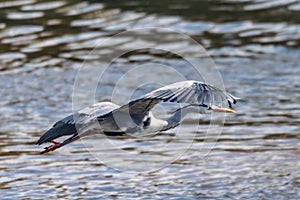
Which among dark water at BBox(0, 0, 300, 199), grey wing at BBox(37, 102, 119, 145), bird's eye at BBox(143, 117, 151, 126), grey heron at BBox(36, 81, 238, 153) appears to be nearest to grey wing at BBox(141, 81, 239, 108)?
grey heron at BBox(36, 81, 238, 153)

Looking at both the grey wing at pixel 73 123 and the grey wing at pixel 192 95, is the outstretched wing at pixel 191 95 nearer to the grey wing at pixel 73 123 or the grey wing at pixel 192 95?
the grey wing at pixel 192 95

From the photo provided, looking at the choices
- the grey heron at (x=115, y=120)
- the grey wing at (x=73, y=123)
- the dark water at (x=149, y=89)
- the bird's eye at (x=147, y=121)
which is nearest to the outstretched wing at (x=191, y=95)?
the grey heron at (x=115, y=120)

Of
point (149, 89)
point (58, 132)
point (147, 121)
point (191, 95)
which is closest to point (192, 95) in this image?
point (191, 95)

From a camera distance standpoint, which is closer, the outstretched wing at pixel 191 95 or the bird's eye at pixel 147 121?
the outstretched wing at pixel 191 95

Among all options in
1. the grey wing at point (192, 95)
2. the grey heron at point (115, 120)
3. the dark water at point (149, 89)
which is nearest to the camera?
the grey wing at point (192, 95)

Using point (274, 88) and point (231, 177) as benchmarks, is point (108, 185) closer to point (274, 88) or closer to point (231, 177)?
point (231, 177)

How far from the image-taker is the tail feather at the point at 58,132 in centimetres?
805

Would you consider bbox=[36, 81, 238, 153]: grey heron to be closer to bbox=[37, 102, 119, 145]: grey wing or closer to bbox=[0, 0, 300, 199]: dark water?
bbox=[37, 102, 119, 145]: grey wing

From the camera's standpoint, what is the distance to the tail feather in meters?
8.05

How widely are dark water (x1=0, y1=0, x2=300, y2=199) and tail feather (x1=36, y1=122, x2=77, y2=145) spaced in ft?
3.93

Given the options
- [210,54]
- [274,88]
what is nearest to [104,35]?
[210,54]

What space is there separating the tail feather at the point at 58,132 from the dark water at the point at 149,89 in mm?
1198

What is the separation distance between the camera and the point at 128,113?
27.2ft

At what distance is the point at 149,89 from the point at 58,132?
248 inches
